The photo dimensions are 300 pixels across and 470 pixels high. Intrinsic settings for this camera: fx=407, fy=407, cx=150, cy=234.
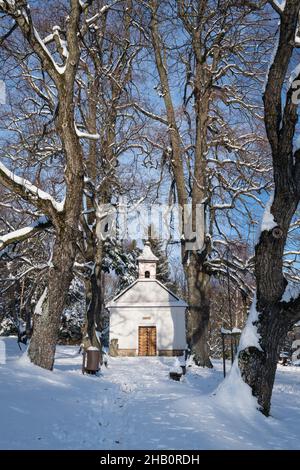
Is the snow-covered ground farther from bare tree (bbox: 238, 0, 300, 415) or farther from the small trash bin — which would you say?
the small trash bin

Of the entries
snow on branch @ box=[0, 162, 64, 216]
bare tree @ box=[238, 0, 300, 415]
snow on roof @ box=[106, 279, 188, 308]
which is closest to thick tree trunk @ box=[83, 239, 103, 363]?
snow on branch @ box=[0, 162, 64, 216]

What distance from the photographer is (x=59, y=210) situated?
8781 mm

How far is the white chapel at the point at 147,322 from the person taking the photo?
91.9ft

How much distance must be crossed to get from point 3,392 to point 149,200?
1184 centimetres

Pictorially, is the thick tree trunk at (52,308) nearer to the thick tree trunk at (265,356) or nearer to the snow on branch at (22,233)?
the snow on branch at (22,233)

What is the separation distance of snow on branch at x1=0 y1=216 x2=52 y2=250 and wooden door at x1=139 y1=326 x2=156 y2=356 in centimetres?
2066

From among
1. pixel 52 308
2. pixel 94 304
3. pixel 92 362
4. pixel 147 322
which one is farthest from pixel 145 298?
pixel 52 308

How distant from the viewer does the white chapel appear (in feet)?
→ 91.9

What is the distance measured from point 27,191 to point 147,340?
2183 centimetres

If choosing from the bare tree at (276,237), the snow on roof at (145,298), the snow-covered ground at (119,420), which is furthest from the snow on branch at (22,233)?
the snow on roof at (145,298)

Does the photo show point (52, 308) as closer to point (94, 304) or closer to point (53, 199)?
point (53, 199)
